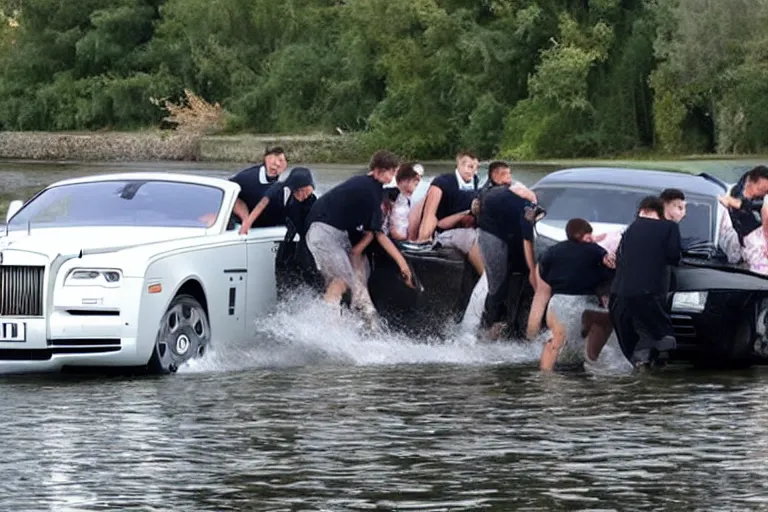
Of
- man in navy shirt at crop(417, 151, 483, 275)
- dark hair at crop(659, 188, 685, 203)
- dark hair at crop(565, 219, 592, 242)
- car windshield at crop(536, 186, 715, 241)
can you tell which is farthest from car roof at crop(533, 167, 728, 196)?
dark hair at crop(565, 219, 592, 242)

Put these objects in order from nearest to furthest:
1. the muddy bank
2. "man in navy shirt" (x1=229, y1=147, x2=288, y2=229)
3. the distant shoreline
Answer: "man in navy shirt" (x1=229, y1=147, x2=288, y2=229) → the distant shoreline → the muddy bank

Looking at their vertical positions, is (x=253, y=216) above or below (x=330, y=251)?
above

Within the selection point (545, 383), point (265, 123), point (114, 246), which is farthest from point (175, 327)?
point (265, 123)

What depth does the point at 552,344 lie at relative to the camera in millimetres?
15195

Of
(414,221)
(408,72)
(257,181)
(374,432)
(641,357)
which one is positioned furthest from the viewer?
(408,72)

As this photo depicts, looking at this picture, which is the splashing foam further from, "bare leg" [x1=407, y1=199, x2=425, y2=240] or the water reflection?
"bare leg" [x1=407, y1=199, x2=425, y2=240]

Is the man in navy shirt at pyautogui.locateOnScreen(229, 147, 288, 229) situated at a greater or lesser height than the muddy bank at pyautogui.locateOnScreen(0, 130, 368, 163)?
greater

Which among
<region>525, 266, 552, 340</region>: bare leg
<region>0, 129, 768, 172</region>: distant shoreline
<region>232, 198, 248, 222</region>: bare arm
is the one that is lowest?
<region>0, 129, 768, 172</region>: distant shoreline

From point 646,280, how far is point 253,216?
319cm

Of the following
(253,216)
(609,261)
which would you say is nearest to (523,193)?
(609,261)

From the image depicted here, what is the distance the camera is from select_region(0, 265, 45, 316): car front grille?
46.1ft

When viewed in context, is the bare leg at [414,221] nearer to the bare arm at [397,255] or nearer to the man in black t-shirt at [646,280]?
the bare arm at [397,255]

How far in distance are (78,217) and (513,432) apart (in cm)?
480

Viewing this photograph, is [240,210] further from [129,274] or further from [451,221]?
[129,274]
